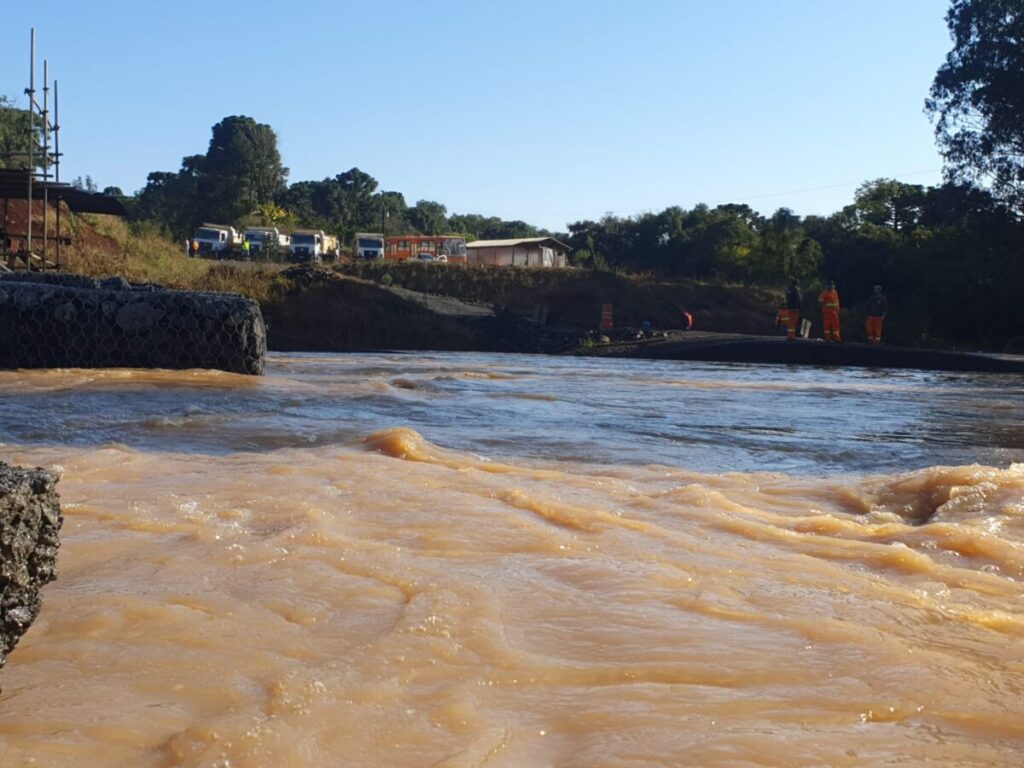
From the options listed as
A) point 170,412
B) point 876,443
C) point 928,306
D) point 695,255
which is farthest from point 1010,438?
point 695,255

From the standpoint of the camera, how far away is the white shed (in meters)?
60.9

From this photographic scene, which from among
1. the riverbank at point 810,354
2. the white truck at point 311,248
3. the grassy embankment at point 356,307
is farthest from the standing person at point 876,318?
the white truck at point 311,248

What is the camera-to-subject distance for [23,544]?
2391mm

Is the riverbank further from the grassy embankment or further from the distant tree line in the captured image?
the distant tree line

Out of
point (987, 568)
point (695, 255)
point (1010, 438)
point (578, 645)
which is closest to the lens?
point (578, 645)

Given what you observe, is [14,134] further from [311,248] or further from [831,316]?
[831,316]

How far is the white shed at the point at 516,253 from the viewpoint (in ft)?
200

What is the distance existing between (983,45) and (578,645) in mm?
35592

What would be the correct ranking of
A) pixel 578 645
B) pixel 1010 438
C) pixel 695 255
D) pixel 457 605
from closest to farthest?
1. pixel 578 645
2. pixel 457 605
3. pixel 1010 438
4. pixel 695 255

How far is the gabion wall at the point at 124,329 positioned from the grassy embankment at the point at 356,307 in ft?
49.4

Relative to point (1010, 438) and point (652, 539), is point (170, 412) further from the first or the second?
point (1010, 438)

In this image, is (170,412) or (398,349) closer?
(170,412)

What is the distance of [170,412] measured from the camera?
26.3 feet

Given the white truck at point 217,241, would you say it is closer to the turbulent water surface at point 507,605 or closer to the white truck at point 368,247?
the white truck at point 368,247
